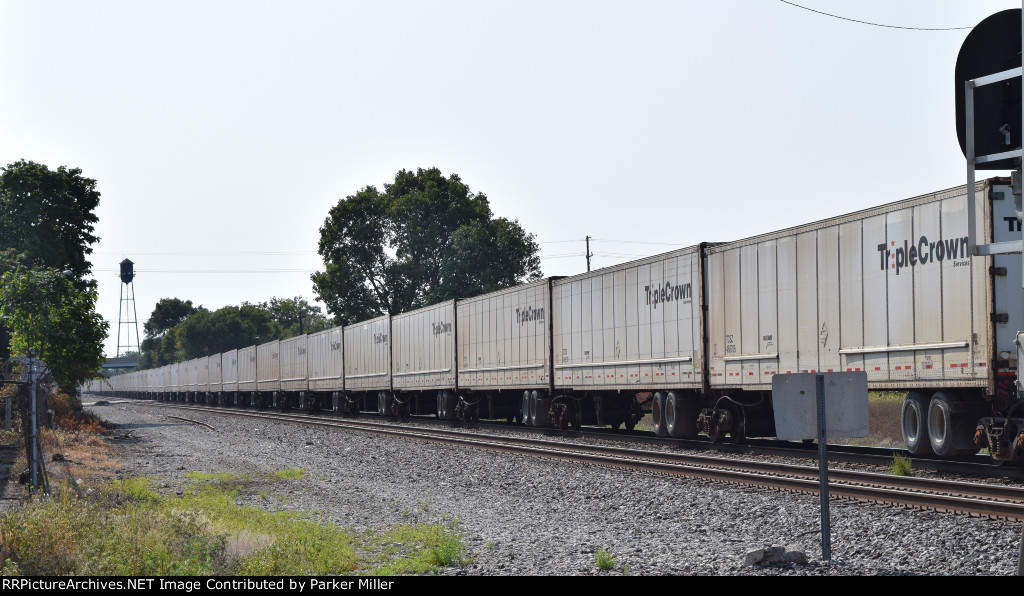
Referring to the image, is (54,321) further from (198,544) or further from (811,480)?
(811,480)

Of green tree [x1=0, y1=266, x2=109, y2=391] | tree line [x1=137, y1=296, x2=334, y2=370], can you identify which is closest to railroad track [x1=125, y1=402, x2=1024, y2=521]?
green tree [x1=0, y1=266, x2=109, y2=391]

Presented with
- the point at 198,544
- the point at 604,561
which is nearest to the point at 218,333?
the point at 198,544

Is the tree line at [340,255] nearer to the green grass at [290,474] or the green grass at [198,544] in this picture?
the green grass at [290,474]

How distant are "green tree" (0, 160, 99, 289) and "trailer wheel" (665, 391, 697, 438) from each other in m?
28.6

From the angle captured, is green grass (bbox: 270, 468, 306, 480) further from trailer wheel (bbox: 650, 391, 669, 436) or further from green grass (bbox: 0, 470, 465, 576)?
trailer wheel (bbox: 650, 391, 669, 436)

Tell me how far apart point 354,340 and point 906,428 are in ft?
99.2

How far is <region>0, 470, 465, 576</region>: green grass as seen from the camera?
739 centimetres

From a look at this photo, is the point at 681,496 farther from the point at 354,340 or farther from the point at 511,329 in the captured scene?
the point at 354,340

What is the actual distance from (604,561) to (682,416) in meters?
12.7

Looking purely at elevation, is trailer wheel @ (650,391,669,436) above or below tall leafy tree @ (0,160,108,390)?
below

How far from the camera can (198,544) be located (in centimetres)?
822

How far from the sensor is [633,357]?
69.2ft

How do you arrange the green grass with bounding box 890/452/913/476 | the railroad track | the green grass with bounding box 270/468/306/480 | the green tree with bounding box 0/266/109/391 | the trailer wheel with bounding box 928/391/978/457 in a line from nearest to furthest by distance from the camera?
the railroad track < the green grass with bounding box 890/452/913/476 < the trailer wheel with bounding box 928/391/978/457 < the green grass with bounding box 270/468/306/480 < the green tree with bounding box 0/266/109/391

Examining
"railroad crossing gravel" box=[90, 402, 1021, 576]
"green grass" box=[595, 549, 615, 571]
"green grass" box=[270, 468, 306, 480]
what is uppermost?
"green grass" box=[595, 549, 615, 571]
